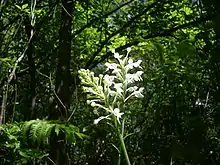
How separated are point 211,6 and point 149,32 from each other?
1.96 meters

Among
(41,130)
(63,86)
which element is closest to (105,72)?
(41,130)

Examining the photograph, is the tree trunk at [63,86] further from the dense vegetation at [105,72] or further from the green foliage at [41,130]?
the green foliage at [41,130]

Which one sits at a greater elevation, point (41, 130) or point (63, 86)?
point (63, 86)

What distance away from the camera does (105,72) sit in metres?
1.88

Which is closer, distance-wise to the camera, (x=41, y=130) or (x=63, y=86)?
(x=41, y=130)

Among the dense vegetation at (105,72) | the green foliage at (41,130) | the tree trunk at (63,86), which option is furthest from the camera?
the tree trunk at (63,86)

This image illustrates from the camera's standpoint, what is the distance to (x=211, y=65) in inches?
91.0

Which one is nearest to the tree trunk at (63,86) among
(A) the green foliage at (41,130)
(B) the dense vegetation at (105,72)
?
(B) the dense vegetation at (105,72)

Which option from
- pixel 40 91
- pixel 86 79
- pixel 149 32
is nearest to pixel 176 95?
pixel 149 32

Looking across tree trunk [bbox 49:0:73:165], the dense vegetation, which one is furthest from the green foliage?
tree trunk [bbox 49:0:73:165]

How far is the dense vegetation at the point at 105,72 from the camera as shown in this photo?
2.09 metres

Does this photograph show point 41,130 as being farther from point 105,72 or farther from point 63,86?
point 63,86

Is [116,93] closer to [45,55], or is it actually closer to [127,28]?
[127,28]

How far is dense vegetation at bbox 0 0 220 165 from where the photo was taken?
209 centimetres
